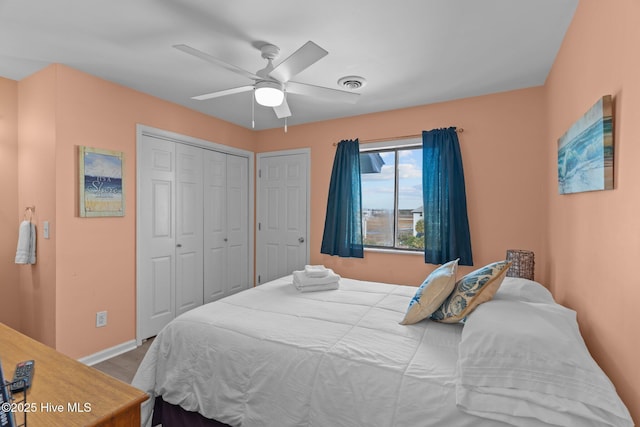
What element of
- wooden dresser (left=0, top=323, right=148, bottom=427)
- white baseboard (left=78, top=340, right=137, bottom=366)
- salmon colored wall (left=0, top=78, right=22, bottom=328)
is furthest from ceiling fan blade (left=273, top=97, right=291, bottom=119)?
white baseboard (left=78, top=340, right=137, bottom=366)

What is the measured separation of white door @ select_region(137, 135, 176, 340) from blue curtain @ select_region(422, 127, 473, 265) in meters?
2.85

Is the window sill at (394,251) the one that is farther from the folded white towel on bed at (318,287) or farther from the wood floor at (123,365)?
the wood floor at (123,365)

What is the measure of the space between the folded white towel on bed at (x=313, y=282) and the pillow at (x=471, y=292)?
106 cm

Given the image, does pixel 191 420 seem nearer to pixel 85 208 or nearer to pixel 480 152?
pixel 85 208

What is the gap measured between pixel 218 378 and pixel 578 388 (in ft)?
5.34

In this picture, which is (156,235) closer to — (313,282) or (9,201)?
(9,201)

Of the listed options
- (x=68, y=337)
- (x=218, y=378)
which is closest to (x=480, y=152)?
(x=218, y=378)

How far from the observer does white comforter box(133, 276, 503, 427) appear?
1360mm

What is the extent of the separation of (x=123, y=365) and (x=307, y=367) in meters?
2.20

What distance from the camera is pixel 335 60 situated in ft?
8.39

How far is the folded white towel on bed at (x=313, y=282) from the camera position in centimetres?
272

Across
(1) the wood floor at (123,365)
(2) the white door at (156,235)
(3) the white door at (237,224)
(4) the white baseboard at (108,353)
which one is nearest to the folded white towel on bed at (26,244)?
(2) the white door at (156,235)

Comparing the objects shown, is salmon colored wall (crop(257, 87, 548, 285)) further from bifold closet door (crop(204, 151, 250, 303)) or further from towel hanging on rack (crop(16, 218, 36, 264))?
towel hanging on rack (crop(16, 218, 36, 264))

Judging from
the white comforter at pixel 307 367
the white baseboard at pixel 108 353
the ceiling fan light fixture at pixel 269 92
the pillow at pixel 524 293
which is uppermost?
the ceiling fan light fixture at pixel 269 92
